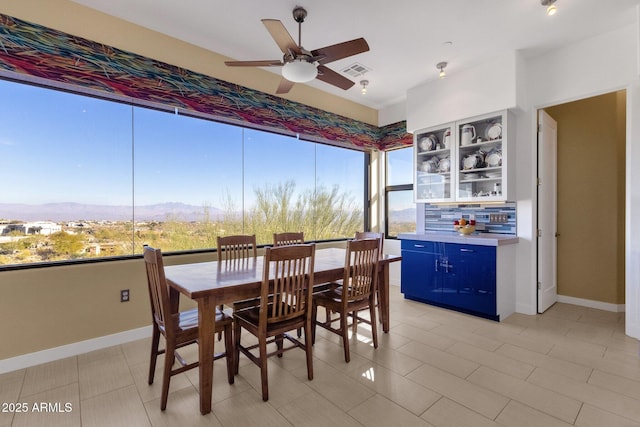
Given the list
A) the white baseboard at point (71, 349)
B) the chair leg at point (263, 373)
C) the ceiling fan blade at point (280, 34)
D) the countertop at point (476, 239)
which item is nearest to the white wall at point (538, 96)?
the countertop at point (476, 239)

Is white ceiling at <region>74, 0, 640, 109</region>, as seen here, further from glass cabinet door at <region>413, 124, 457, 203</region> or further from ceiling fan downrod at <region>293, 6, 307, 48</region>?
glass cabinet door at <region>413, 124, 457, 203</region>

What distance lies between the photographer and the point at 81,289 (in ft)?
8.76

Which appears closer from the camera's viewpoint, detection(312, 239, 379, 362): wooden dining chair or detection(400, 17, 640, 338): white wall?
detection(312, 239, 379, 362): wooden dining chair

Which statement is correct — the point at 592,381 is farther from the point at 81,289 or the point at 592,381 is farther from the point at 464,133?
A: the point at 81,289

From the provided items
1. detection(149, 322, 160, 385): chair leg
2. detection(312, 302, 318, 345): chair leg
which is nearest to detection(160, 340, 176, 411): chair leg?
detection(149, 322, 160, 385): chair leg

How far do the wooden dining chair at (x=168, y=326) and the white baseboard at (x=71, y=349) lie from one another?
95cm

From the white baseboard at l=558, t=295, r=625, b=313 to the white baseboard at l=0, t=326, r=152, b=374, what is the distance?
511 centimetres

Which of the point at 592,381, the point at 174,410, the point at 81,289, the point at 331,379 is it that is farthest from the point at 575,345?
the point at 81,289

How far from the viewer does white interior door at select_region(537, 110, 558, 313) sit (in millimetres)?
3643

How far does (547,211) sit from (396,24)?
9.58ft

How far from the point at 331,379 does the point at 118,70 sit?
3.23 m

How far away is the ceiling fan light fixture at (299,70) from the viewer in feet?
7.47

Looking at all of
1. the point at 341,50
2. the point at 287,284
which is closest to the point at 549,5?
the point at 341,50

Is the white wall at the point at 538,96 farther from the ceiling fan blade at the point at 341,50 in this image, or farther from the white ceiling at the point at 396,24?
the ceiling fan blade at the point at 341,50
